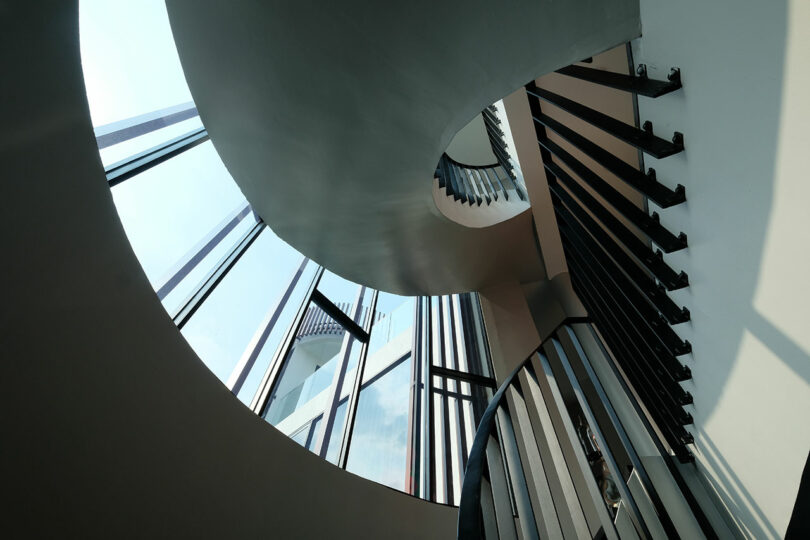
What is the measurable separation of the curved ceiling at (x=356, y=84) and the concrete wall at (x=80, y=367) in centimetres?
103

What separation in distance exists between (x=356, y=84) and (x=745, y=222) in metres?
2.09

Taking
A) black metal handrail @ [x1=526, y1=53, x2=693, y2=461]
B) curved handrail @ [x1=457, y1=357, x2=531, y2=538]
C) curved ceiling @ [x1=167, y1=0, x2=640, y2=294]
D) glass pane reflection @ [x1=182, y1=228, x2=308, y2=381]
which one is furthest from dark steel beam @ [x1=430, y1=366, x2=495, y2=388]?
curved handrail @ [x1=457, y1=357, x2=531, y2=538]

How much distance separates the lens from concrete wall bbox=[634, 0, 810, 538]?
979 mm

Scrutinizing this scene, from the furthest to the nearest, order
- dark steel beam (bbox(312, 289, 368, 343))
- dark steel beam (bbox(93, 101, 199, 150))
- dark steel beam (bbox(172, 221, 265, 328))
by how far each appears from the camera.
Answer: dark steel beam (bbox(312, 289, 368, 343))
dark steel beam (bbox(172, 221, 265, 328))
dark steel beam (bbox(93, 101, 199, 150))

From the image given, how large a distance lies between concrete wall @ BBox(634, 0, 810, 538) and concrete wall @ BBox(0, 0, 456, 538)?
219 centimetres

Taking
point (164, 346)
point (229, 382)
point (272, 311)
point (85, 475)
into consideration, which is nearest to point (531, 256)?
point (272, 311)

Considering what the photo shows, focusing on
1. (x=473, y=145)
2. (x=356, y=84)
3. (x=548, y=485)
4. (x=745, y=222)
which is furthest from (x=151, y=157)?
(x=473, y=145)

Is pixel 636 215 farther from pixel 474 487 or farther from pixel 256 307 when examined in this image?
pixel 256 307

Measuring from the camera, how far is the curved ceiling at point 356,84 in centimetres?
204

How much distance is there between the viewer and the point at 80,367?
5.37ft

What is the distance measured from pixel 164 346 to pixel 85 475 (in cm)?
60

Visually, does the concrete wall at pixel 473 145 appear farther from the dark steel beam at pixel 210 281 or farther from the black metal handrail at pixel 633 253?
the black metal handrail at pixel 633 253

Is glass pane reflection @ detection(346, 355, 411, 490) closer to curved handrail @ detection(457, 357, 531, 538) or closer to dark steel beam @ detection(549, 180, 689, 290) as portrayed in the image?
curved handrail @ detection(457, 357, 531, 538)

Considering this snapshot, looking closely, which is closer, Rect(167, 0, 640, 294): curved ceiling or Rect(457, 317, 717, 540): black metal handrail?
Rect(457, 317, 717, 540): black metal handrail
